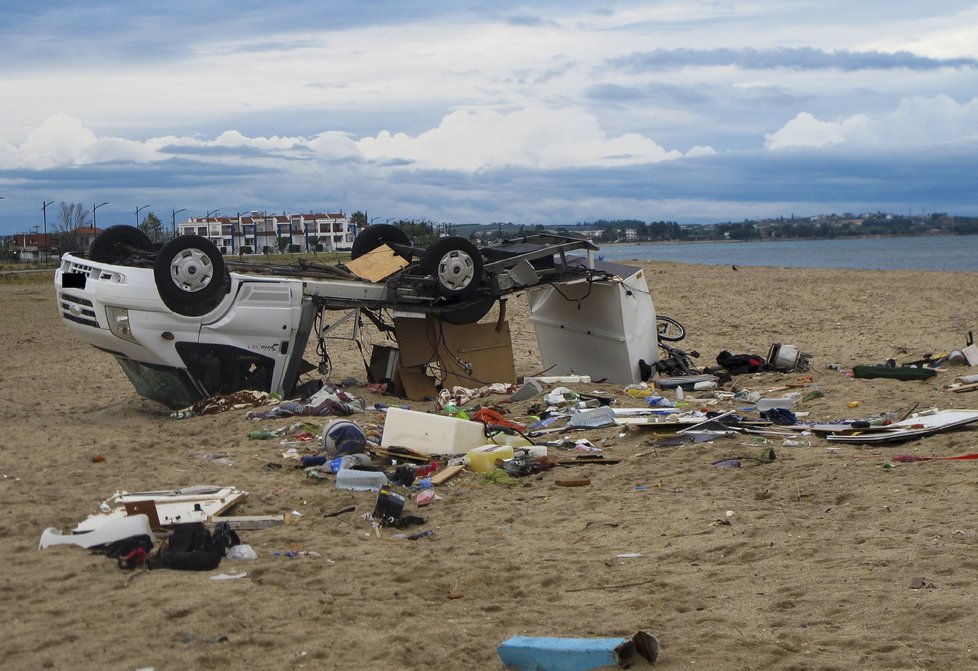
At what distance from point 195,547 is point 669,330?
12192mm

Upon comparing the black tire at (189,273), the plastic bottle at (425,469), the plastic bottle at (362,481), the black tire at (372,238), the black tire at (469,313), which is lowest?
the plastic bottle at (425,469)

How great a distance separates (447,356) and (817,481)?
242 inches

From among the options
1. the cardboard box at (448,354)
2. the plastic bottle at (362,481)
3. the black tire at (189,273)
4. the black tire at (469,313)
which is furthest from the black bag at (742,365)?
the plastic bottle at (362,481)

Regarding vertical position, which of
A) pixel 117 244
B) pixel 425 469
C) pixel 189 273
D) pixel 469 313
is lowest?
pixel 425 469

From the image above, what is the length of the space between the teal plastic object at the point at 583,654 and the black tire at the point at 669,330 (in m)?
11.2

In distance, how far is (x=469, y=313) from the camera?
42.6ft

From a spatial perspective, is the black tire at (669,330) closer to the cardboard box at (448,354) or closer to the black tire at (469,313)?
the cardboard box at (448,354)

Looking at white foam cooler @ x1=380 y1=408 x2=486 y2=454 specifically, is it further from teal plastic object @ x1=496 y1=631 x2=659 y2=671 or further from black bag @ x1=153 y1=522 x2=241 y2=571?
teal plastic object @ x1=496 y1=631 x2=659 y2=671

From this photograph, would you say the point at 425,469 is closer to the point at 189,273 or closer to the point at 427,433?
the point at 427,433

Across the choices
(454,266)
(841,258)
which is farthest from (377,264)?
(841,258)

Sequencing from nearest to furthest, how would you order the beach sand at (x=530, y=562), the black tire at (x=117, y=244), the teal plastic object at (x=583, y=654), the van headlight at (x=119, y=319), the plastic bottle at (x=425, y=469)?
the teal plastic object at (x=583, y=654) < the beach sand at (x=530, y=562) < the plastic bottle at (x=425, y=469) < the van headlight at (x=119, y=319) < the black tire at (x=117, y=244)

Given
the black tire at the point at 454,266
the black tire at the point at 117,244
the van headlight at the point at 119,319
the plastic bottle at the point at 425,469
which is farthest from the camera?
the black tire at the point at 454,266

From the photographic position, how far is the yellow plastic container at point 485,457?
8.95 meters

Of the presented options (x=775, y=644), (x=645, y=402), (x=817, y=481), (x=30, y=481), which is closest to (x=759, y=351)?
(x=645, y=402)
